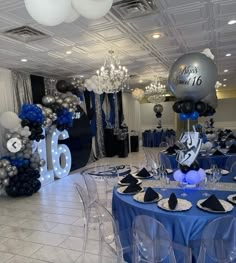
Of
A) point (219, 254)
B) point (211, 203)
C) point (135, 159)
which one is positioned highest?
point (211, 203)

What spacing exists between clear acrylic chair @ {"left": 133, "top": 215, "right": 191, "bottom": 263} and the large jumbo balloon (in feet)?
5.18

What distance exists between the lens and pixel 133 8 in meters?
3.16

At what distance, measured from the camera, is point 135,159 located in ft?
31.6

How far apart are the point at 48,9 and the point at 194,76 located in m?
1.71

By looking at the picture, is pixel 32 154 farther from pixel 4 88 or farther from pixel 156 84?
pixel 156 84

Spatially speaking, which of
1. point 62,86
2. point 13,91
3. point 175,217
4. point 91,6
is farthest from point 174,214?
point 62,86

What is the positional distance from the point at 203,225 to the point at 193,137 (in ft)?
3.37

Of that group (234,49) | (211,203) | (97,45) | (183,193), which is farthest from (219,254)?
(234,49)

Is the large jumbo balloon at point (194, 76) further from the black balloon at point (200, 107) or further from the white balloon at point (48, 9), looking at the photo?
the white balloon at point (48, 9)

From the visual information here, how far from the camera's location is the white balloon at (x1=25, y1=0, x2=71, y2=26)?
1.86 meters

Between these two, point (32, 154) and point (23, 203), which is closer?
point (23, 203)

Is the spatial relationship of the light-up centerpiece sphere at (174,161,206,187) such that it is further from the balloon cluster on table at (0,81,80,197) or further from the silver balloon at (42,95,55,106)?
the silver balloon at (42,95,55,106)

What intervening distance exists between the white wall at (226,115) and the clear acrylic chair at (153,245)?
14624mm

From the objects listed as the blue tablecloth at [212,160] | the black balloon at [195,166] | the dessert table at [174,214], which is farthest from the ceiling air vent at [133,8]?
the blue tablecloth at [212,160]
